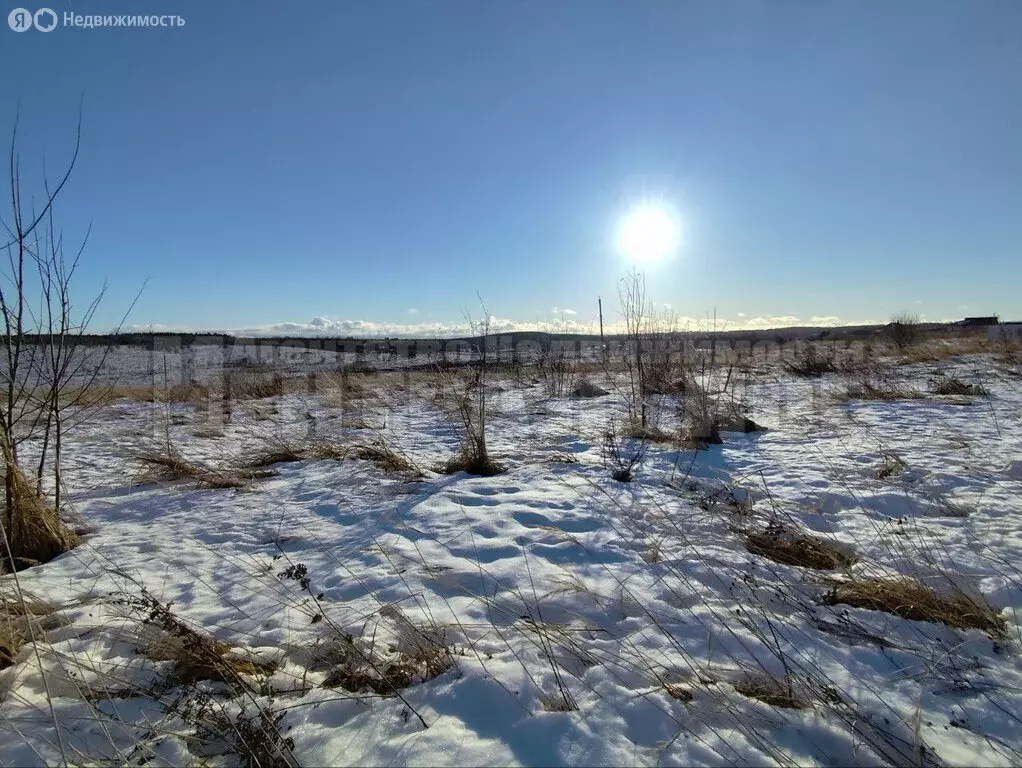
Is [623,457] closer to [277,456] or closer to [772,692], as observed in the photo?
[772,692]

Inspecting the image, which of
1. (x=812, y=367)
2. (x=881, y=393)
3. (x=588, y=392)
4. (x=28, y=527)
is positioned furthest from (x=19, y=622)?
(x=812, y=367)

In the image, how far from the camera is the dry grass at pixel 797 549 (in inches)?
Result: 102

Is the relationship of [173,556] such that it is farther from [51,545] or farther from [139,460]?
[139,460]

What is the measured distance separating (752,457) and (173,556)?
15.9 ft

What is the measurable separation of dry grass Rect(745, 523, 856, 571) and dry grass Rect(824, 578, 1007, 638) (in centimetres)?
30

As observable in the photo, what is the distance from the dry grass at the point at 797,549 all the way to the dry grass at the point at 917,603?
298mm

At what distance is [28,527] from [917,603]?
4713 mm

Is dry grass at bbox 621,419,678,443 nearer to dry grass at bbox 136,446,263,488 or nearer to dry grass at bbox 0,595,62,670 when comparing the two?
dry grass at bbox 136,446,263,488

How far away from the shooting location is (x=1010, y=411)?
6.02 m

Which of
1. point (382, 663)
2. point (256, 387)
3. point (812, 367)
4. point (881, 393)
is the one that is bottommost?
point (382, 663)

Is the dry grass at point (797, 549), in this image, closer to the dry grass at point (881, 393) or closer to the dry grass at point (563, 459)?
the dry grass at point (563, 459)

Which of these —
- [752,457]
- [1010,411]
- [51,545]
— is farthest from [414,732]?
[1010,411]

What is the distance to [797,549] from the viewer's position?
2.70 m

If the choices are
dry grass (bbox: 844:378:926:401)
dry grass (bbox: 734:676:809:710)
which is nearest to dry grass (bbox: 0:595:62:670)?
dry grass (bbox: 734:676:809:710)
